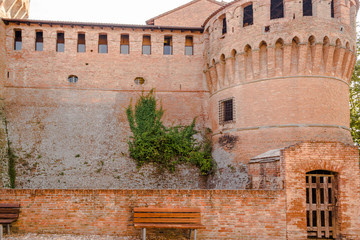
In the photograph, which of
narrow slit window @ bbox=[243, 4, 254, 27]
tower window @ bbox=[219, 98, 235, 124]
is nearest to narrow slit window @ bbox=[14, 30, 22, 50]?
tower window @ bbox=[219, 98, 235, 124]

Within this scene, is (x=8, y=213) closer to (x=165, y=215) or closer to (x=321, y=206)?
(x=165, y=215)

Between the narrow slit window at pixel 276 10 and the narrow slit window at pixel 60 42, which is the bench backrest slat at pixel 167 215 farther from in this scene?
the narrow slit window at pixel 60 42

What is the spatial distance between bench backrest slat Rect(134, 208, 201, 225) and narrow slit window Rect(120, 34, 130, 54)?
15.5m

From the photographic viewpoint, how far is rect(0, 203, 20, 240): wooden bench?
930cm

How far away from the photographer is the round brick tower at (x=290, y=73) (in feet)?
57.2

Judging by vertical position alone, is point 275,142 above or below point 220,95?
below

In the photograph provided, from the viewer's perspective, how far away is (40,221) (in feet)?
31.7

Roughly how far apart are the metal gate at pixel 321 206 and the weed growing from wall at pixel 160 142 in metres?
10.0

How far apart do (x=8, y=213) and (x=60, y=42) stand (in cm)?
1570

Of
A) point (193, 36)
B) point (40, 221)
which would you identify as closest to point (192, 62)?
point (193, 36)

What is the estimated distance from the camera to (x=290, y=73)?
17875mm

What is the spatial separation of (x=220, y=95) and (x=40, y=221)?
13736 millimetres

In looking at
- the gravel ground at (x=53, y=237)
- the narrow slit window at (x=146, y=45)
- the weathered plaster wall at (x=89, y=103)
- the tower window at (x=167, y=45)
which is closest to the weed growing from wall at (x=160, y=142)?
the weathered plaster wall at (x=89, y=103)

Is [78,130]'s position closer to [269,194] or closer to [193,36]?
[193,36]
